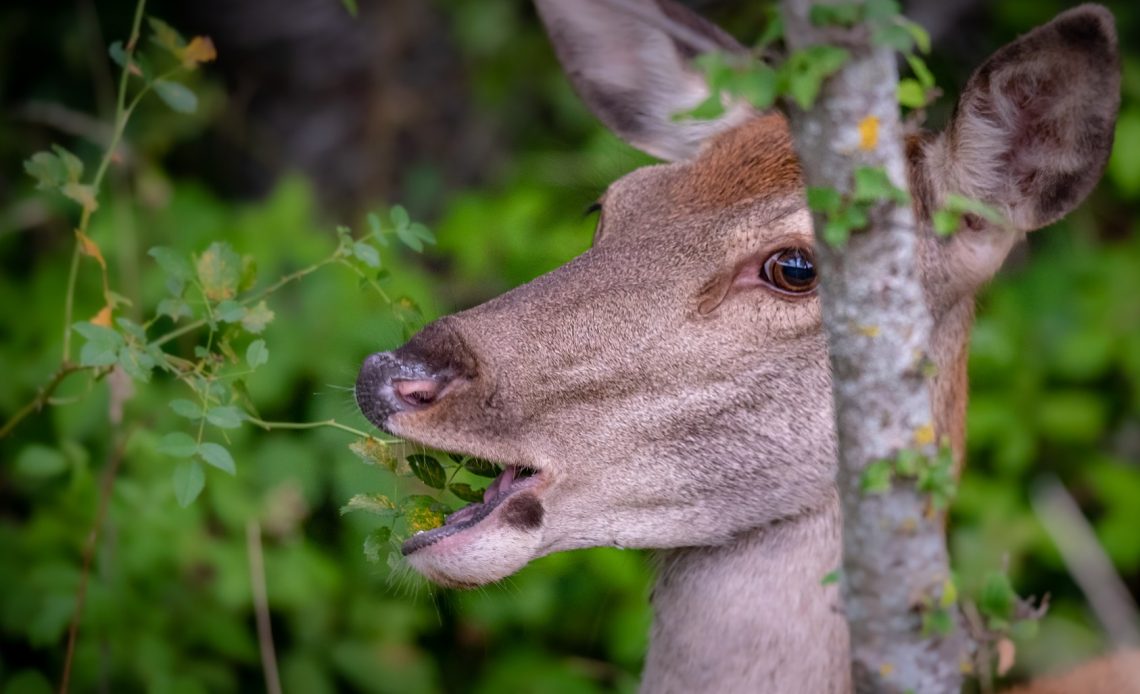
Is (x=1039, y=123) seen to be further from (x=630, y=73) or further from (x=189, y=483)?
(x=189, y=483)

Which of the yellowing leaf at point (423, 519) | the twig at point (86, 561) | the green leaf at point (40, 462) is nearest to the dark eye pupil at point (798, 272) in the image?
the yellowing leaf at point (423, 519)

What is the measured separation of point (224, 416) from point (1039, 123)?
62.0 inches

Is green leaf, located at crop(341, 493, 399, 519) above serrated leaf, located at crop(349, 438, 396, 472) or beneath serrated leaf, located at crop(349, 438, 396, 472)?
beneath

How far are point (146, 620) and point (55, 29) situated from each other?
3200mm

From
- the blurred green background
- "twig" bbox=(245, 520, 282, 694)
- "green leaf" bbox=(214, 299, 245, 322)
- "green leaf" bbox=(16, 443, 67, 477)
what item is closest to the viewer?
"green leaf" bbox=(214, 299, 245, 322)

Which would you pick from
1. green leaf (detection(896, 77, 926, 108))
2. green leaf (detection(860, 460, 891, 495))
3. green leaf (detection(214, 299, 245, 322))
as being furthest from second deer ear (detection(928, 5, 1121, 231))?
green leaf (detection(214, 299, 245, 322))

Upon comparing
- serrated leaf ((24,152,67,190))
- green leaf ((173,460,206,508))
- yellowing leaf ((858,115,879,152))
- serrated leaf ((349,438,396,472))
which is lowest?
green leaf ((173,460,206,508))

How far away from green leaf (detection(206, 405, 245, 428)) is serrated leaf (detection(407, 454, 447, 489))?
325 mm

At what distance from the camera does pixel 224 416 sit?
8.45 ft

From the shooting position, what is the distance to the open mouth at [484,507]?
2592 mm

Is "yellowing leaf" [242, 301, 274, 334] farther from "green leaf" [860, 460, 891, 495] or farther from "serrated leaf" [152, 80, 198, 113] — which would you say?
"green leaf" [860, 460, 891, 495]

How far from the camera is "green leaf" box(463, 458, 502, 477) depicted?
2.64 m

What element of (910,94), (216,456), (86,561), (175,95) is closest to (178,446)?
(216,456)

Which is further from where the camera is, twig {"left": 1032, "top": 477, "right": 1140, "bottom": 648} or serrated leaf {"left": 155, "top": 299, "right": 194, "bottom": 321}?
twig {"left": 1032, "top": 477, "right": 1140, "bottom": 648}
